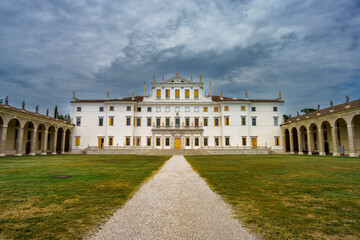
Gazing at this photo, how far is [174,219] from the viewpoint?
459cm

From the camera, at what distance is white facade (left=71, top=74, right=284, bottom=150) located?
44.5 metres

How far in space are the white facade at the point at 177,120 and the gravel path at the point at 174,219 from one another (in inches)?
1502

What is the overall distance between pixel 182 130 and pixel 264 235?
40969mm

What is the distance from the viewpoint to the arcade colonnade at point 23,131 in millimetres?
28475

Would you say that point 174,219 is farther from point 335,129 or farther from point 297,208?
point 335,129

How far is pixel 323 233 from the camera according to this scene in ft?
12.4

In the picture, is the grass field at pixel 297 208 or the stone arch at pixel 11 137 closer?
the grass field at pixel 297 208

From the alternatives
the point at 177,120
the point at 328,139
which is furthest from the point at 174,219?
the point at 328,139

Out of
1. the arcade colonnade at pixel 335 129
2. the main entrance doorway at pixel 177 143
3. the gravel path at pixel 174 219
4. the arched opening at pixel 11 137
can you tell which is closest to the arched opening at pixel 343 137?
the arcade colonnade at pixel 335 129

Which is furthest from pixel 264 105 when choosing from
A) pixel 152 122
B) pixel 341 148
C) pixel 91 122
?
pixel 91 122

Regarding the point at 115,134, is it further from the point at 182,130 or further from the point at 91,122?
the point at 182,130

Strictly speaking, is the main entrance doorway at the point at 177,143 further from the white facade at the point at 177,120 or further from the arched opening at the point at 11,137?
the arched opening at the point at 11,137

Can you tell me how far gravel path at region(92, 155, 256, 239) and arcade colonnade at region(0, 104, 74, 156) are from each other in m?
31.4

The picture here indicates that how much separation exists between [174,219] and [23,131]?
42220 mm
